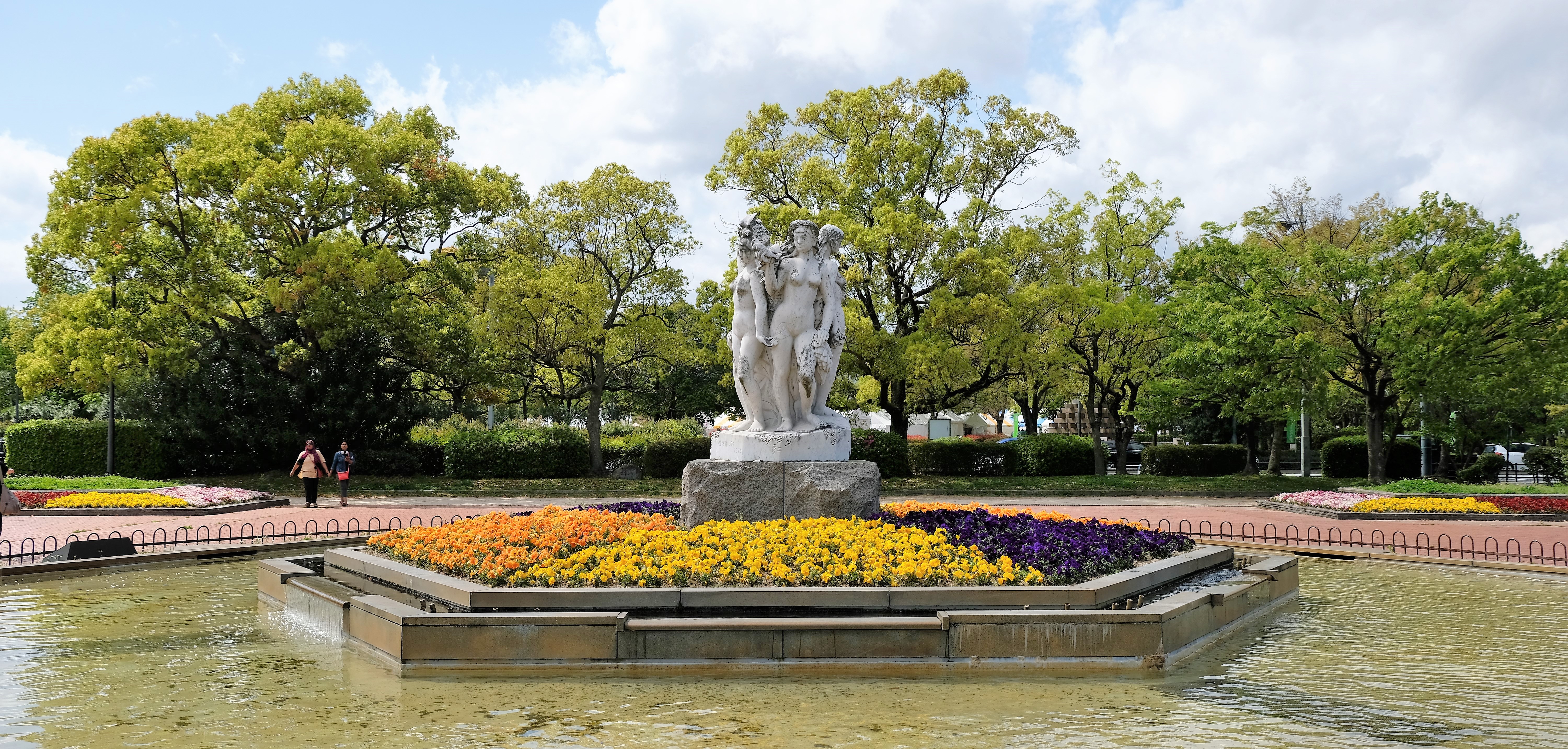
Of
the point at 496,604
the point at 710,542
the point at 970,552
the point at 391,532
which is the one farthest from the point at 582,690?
the point at 391,532

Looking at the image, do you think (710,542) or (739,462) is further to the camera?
(739,462)

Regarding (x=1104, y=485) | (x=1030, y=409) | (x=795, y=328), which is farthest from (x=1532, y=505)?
(x=1030, y=409)

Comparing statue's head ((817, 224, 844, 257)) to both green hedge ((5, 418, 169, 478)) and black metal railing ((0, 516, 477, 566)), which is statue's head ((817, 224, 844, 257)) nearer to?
black metal railing ((0, 516, 477, 566))

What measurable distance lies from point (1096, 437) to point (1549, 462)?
12137mm

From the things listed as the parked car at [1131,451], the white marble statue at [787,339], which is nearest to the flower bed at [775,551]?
the white marble statue at [787,339]

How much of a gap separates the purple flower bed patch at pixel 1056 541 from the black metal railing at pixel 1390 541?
73.5 inches

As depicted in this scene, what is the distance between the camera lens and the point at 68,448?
27172 millimetres

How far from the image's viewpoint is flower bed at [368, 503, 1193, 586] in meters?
8.02

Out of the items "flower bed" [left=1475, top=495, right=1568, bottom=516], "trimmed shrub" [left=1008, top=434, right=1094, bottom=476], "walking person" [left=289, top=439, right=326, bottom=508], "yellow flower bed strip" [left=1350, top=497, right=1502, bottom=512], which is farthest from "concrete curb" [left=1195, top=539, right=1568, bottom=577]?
"walking person" [left=289, top=439, right=326, bottom=508]

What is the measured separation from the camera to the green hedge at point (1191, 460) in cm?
3238

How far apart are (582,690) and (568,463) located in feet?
74.3

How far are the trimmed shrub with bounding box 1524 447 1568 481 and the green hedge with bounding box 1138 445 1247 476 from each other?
7812mm

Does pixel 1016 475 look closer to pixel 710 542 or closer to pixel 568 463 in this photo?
pixel 568 463

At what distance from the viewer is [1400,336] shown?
78.5ft
